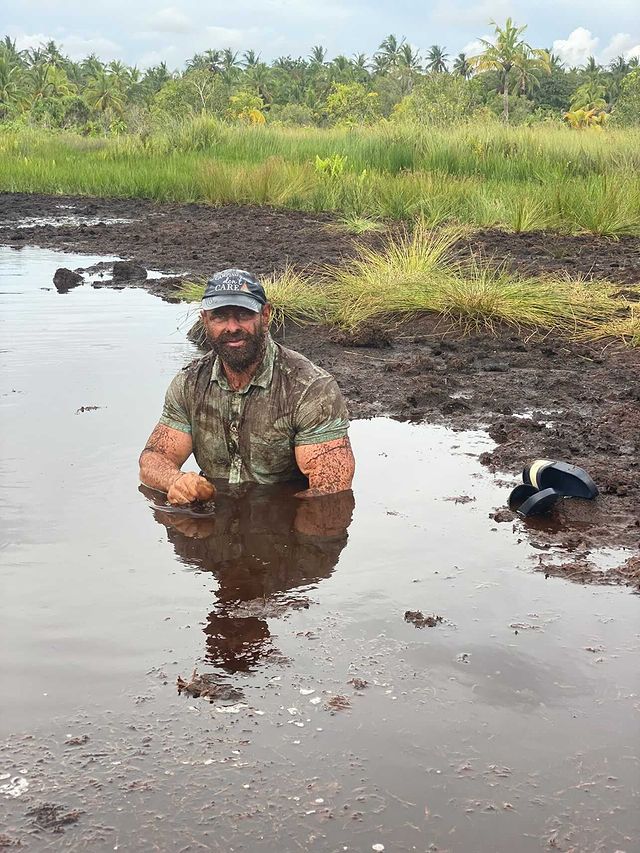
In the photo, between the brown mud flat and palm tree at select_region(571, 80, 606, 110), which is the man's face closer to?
the brown mud flat

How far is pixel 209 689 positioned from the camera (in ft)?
12.0

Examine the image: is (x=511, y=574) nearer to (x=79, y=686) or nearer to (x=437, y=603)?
(x=437, y=603)

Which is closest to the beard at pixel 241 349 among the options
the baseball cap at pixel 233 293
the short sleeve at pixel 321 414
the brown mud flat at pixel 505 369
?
the baseball cap at pixel 233 293

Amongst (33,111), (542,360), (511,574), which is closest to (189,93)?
(33,111)

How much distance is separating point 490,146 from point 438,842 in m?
19.9

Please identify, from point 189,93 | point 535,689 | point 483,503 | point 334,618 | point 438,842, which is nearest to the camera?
point 438,842

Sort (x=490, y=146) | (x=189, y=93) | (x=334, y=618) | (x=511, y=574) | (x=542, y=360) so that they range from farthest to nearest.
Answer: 1. (x=189, y=93)
2. (x=490, y=146)
3. (x=542, y=360)
4. (x=511, y=574)
5. (x=334, y=618)

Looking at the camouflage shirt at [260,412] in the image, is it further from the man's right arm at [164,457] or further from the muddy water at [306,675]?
the muddy water at [306,675]

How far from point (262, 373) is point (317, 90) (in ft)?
306

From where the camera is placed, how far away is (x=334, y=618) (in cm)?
428

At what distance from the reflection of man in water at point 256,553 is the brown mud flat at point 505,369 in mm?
1018

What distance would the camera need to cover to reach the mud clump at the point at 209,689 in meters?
3.62

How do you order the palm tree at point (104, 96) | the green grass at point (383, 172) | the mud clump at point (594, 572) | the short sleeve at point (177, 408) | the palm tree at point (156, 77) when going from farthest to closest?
the palm tree at point (156, 77) → the palm tree at point (104, 96) → the green grass at point (383, 172) → the short sleeve at point (177, 408) → the mud clump at point (594, 572)

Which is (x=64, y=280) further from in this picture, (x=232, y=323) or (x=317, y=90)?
(x=317, y=90)
